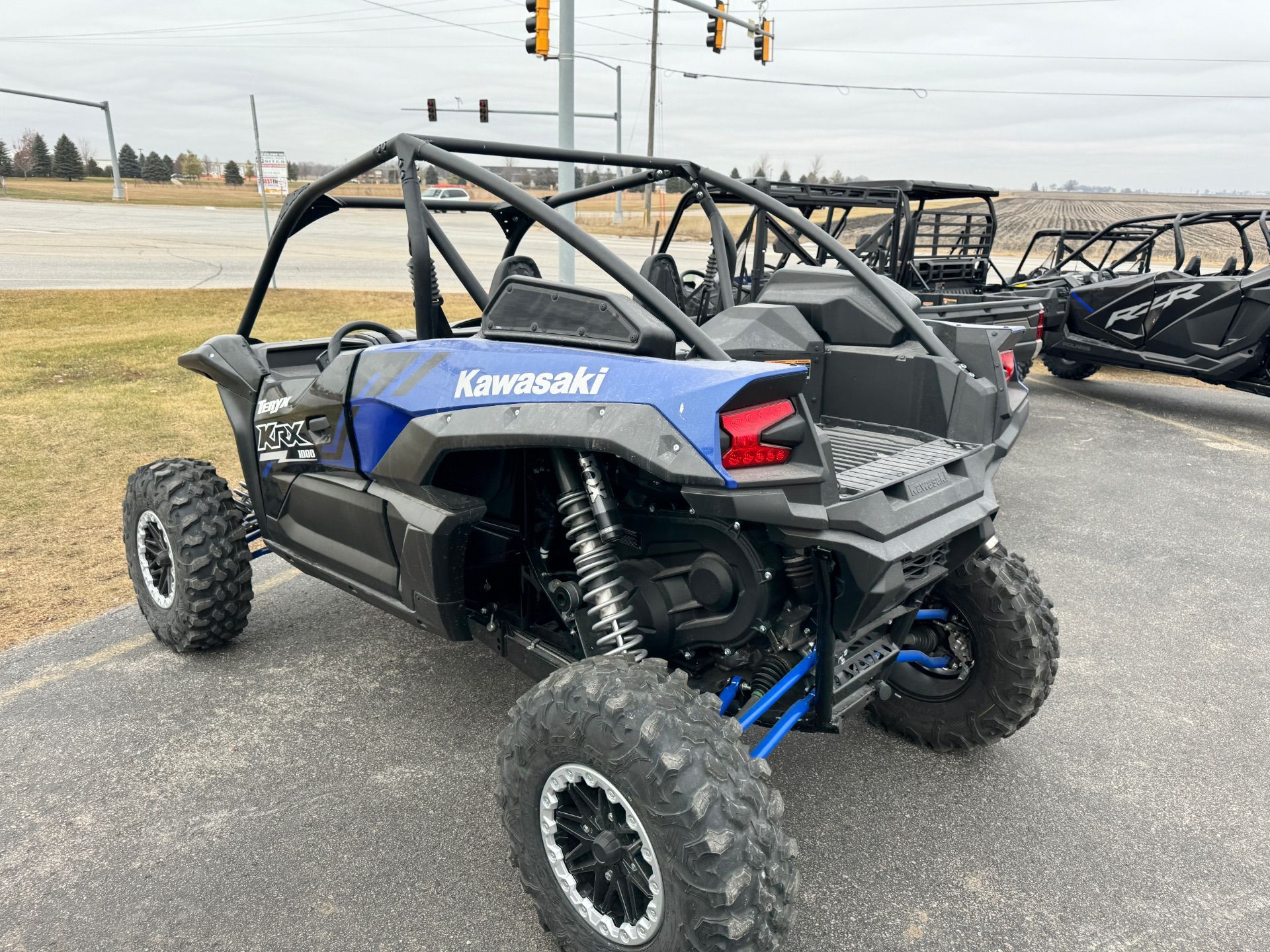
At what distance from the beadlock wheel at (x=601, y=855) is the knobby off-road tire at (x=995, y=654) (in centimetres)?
150

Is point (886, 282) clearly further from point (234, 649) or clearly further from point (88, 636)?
point (88, 636)

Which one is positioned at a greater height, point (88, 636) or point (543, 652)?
point (543, 652)

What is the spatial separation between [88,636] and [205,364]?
4.52 ft

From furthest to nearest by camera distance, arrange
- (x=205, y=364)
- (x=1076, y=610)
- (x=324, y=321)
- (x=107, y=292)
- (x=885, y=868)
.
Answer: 1. (x=107, y=292)
2. (x=324, y=321)
3. (x=1076, y=610)
4. (x=205, y=364)
5. (x=885, y=868)

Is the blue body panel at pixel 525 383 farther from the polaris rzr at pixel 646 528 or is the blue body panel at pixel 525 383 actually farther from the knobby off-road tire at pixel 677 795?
the knobby off-road tire at pixel 677 795

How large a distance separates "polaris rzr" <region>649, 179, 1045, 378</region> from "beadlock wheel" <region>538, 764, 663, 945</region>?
277 centimetres

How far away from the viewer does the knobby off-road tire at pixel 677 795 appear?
6.25 ft

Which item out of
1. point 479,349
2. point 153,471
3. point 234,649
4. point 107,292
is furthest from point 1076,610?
point 107,292

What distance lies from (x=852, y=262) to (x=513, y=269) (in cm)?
121

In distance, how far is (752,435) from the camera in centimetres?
207

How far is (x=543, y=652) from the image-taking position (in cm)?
281

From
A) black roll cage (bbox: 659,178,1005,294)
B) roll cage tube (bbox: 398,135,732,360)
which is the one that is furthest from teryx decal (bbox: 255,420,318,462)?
black roll cage (bbox: 659,178,1005,294)

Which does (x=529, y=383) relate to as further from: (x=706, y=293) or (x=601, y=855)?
(x=706, y=293)

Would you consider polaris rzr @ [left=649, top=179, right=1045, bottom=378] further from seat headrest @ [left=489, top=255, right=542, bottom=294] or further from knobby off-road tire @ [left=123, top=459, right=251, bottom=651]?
knobby off-road tire @ [left=123, top=459, right=251, bottom=651]
